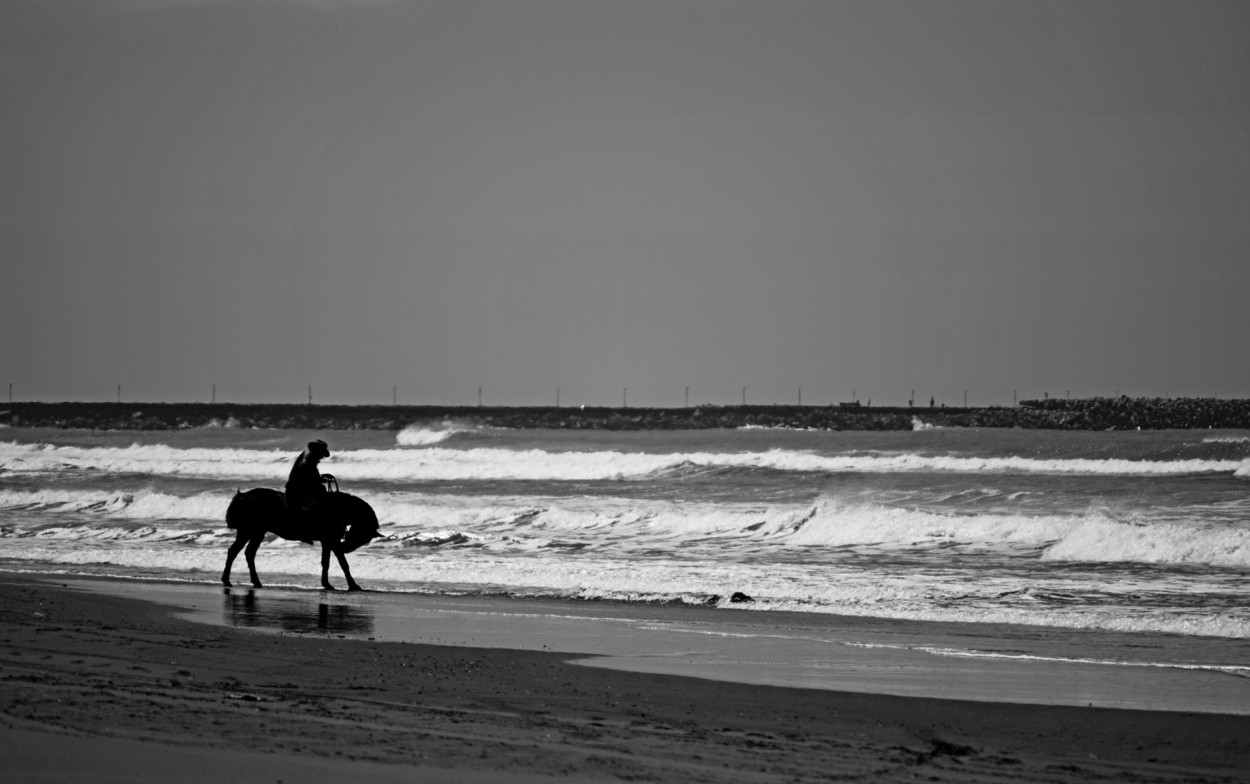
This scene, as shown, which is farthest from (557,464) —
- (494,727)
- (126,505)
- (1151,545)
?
(494,727)

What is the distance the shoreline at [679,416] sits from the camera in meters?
95.8

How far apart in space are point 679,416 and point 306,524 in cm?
9056

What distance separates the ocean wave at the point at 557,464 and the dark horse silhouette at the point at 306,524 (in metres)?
26.8

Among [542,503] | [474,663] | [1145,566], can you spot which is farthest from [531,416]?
[474,663]

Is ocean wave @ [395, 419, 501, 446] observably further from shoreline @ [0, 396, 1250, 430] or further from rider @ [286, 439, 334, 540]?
rider @ [286, 439, 334, 540]

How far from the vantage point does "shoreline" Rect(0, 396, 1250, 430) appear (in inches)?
3770

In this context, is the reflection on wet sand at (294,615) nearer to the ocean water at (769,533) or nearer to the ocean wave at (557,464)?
the ocean water at (769,533)

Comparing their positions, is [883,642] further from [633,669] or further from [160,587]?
[160,587]

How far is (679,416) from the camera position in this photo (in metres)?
108

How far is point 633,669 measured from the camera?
10820 mm

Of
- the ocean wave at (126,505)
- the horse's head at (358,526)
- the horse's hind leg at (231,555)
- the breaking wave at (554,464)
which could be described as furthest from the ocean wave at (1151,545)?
the breaking wave at (554,464)

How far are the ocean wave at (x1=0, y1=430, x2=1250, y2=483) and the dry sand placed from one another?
35.3 m

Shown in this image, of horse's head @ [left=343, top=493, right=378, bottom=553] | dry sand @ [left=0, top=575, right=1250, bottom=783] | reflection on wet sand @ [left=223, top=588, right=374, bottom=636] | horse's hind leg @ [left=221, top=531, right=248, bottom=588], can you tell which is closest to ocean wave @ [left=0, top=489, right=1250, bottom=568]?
horse's head @ [left=343, top=493, right=378, bottom=553]

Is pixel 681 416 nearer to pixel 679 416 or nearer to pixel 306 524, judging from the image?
pixel 679 416
